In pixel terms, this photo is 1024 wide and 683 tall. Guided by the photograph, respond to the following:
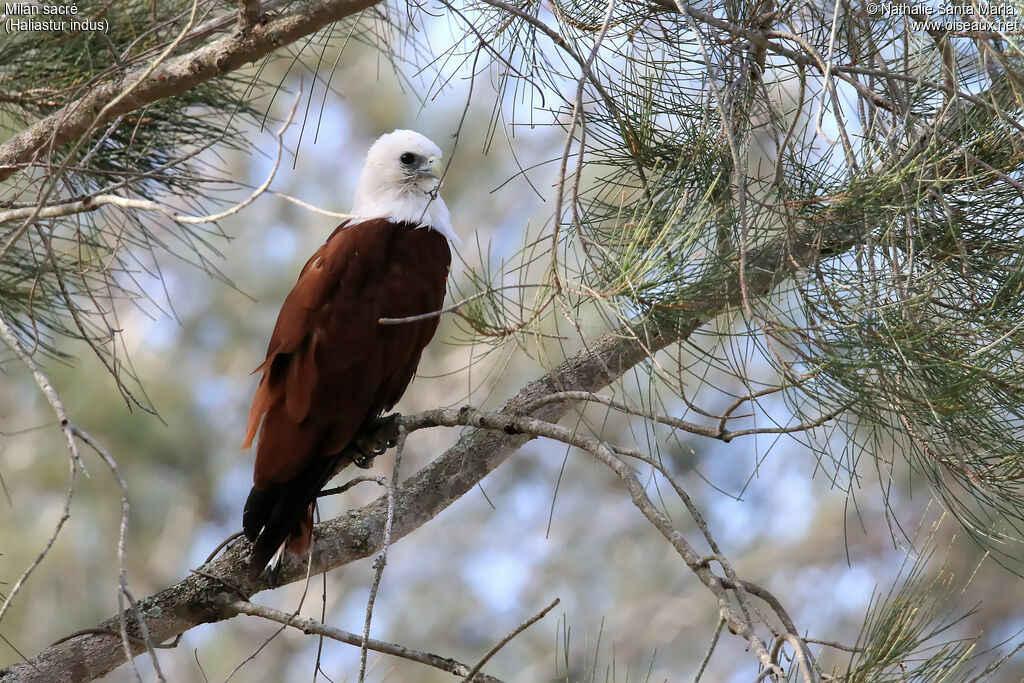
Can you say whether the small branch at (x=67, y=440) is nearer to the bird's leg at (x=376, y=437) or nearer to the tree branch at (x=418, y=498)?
the tree branch at (x=418, y=498)

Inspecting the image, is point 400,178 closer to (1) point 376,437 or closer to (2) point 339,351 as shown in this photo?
(2) point 339,351

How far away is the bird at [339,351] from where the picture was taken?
6.91ft

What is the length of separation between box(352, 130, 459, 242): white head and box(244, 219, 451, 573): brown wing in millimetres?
174

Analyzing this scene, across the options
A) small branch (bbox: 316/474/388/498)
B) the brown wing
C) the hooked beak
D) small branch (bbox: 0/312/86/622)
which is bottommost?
small branch (bbox: 0/312/86/622)

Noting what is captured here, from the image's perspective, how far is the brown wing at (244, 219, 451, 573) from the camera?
7.00 feet

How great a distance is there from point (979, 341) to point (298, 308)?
4.72 feet

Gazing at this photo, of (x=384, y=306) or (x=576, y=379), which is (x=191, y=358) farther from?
(x=576, y=379)

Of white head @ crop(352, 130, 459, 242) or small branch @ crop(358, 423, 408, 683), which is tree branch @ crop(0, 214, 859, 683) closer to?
small branch @ crop(358, 423, 408, 683)

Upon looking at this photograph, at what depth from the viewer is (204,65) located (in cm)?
162

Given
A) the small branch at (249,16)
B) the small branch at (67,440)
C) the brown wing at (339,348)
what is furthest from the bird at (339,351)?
the small branch at (67,440)

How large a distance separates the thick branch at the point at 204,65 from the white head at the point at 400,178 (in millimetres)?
886

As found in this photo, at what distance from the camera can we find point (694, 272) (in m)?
1.38

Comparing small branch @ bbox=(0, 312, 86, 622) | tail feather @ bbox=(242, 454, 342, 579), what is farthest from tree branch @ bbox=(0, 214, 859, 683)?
small branch @ bbox=(0, 312, 86, 622)

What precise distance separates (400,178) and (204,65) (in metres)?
1.06
